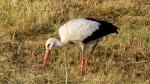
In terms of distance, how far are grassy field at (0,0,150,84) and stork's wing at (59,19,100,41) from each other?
325mm

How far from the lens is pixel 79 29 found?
24.4 ft

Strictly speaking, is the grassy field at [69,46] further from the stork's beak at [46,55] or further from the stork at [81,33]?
the stork at [81,33]

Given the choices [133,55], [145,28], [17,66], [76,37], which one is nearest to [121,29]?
[145,28]

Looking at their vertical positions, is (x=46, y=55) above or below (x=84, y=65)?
above

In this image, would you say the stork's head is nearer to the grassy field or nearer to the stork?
the stork

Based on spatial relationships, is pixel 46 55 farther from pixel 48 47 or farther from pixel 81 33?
pixel 81 33

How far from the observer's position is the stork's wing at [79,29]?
7414 millimetres

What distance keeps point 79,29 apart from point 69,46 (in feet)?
2.14

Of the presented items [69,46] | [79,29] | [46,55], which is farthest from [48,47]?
[69,46]

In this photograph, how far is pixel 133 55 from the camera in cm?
799

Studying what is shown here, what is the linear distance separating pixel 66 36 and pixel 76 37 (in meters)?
0.14

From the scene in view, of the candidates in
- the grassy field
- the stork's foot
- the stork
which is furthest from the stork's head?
the stork's foot

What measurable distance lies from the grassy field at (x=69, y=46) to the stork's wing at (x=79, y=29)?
0.32m

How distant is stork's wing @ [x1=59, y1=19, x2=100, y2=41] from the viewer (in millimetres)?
7414
